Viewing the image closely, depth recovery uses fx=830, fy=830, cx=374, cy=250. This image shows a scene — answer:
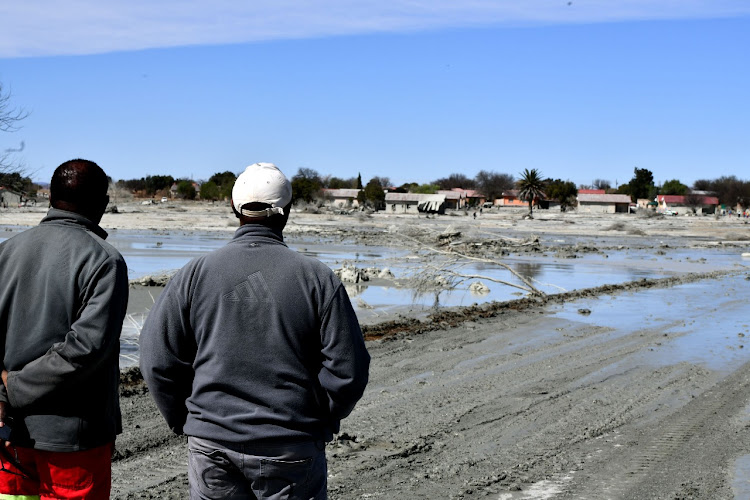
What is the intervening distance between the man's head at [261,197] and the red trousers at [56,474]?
1113 mm

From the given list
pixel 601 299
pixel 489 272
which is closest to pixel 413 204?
pixel 489 272

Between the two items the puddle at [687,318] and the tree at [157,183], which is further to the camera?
the tree at [157,183]

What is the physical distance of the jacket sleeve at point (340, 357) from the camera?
2.97 meters

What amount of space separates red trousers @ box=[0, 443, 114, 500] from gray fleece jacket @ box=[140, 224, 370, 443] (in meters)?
0.48

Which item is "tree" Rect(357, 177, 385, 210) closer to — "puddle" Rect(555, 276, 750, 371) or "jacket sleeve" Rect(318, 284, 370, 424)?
"puddle" Rect(555, 276, 750, 371)

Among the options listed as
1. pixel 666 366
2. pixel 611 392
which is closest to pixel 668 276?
pixel 666 366

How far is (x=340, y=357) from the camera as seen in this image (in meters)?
2.98

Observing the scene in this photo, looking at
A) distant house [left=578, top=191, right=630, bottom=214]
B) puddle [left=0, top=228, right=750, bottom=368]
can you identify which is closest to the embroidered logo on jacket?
puddle [left=0, top=228, right=750, bottom=368]

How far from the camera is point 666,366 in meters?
11.1

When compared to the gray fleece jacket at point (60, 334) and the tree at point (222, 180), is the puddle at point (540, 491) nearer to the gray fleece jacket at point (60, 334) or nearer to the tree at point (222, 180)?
the gray fleece jacket at point (60, 334)

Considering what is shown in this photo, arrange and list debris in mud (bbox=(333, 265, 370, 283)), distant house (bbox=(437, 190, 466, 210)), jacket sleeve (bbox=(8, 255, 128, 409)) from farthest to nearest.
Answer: distant house (bbox=(437, 190, 466, 210)) < debris in mud (bbox=(333, 265, 370, 283)) < jacket sleeve (bbox=(8, 255, 128, 409))

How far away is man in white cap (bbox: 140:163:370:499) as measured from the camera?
2936 millimetres

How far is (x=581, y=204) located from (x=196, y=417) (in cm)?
11937

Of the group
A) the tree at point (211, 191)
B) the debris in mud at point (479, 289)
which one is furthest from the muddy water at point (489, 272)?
the tree at point (211, 191)
